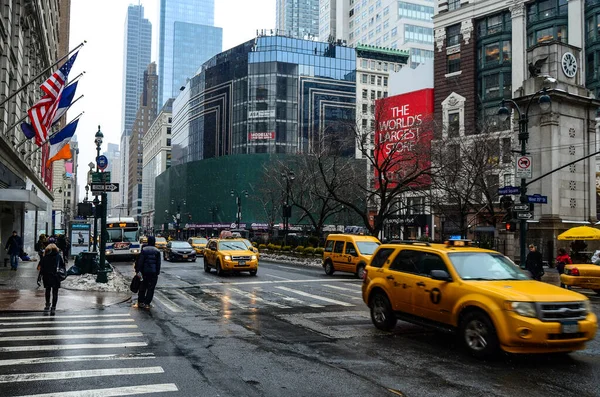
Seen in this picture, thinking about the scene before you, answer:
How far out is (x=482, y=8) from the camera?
215ft

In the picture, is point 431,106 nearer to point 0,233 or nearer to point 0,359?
point 0,233

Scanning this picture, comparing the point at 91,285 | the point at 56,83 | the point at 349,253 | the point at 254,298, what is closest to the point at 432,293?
the point at 254,298

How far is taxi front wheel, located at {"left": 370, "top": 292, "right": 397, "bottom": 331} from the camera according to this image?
1052 cm

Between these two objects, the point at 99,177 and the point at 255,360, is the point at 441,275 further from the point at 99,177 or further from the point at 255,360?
the point at 99,177

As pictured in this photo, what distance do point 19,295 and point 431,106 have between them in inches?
2482

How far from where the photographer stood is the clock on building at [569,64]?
29.8 metres

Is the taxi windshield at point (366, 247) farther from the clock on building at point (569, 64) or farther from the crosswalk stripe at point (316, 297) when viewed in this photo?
the clock on building at point (569, 64)

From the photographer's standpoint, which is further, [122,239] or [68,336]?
[122,239]

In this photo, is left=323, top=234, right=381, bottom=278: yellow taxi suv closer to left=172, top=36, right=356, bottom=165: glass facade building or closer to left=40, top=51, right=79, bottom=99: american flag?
left=40, top=51, right=79, bottom=99: american flag

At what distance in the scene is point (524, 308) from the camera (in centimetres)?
781

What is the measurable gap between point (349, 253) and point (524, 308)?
54.7 feet

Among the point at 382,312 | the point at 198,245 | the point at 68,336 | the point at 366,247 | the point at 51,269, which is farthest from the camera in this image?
the point at 198,245

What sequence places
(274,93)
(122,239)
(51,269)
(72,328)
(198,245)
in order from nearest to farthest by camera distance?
(72,328), (51,269), (122,239), (198,245), (274,93)

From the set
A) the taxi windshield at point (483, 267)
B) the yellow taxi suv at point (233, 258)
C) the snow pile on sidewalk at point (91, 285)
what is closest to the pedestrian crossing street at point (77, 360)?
the taxi windshield at point (483, 267)
